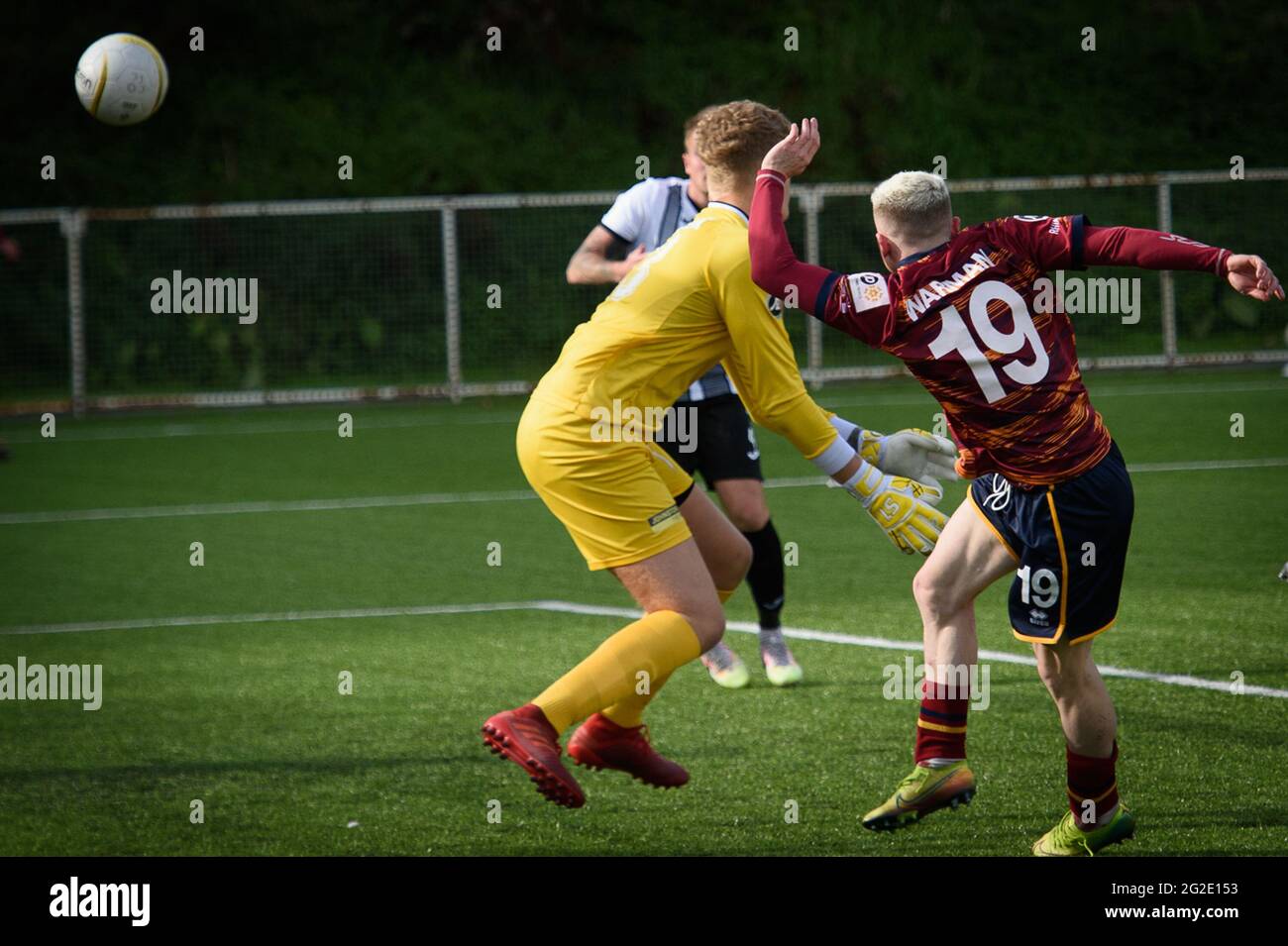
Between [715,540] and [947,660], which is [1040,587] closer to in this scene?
[947,660]

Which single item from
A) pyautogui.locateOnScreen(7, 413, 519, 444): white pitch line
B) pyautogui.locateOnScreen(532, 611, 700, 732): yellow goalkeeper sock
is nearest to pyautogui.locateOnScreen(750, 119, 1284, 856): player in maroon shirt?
pyautogui.locateOnScreen(532, 611, 700, 732): yellow goalkeeper sock

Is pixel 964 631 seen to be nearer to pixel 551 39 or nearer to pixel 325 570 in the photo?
pixel 325 570

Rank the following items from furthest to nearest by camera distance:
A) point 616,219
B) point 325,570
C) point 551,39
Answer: point 551,39, point 325,570, point 616,219

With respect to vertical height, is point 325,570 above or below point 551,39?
below

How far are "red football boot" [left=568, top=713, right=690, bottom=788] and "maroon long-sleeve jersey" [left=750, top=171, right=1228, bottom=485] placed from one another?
1346 millimetres

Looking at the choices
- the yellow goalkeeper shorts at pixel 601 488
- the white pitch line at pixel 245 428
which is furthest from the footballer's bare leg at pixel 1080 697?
the white pitch line at pixel 245 428

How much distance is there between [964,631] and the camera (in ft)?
15.9

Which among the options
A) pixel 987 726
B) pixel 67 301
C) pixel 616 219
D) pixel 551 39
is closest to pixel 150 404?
pixel 67 301

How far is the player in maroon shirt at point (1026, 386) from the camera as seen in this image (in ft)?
14.4

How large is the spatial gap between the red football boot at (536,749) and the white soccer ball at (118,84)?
16.5ft

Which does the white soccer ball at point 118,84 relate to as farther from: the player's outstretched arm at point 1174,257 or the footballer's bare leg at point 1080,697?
the footballer's bare leg at point 1080,697

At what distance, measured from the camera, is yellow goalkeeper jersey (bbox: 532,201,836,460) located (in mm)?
4648

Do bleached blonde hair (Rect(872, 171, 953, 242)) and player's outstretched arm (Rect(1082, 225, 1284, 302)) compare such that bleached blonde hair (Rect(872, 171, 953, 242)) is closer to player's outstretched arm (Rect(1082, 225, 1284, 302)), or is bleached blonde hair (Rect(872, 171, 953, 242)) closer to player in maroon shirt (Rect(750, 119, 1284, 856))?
player in maroon shirt (Rect(750, 119, 1284, 856))

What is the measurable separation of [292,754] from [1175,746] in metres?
3.09
